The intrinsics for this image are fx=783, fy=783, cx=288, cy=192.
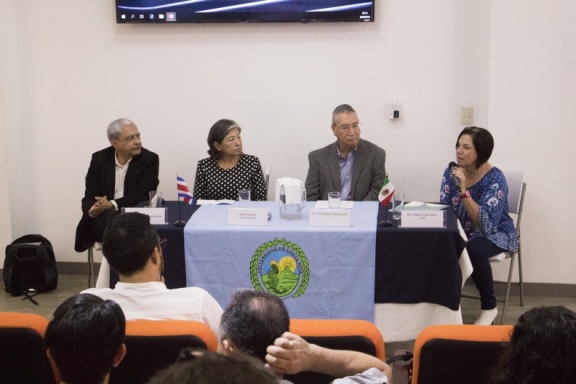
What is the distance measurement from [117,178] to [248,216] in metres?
1.52

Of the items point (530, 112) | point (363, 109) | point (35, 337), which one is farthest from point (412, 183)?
point (35, 337)

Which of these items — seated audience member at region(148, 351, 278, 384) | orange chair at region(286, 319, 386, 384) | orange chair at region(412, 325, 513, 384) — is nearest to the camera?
seated audience member at region(148, 351, 278, 384)

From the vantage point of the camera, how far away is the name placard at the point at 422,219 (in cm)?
402

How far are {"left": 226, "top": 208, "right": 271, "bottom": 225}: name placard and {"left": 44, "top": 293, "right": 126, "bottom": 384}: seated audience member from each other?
211cm

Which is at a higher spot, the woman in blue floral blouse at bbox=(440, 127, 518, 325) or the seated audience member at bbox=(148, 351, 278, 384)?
the seated audience member at bbox=(148, 351, 278, 384)

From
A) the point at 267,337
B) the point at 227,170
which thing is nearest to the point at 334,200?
the point at 227,170

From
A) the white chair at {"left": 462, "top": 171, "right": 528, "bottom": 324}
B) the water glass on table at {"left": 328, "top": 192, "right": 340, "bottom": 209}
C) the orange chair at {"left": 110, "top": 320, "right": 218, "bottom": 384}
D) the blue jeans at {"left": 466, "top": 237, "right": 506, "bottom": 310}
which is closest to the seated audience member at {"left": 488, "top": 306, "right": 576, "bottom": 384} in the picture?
the orange chair at {"left": 110, "top": 320, "right": 218, "bottom": 384}

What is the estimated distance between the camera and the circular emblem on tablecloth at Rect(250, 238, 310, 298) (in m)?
4.02

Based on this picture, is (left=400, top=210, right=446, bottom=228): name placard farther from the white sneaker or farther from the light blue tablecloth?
the white sneaker

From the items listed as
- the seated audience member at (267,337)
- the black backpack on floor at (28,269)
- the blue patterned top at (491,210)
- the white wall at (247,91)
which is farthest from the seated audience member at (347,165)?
the seated audience member at (267,337)

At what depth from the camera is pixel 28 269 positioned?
557 centimetres

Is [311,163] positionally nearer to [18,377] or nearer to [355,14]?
[355,14]

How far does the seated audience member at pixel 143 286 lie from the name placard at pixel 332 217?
1201mm

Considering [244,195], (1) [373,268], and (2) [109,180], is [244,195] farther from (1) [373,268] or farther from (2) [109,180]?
(2) [109,180]
